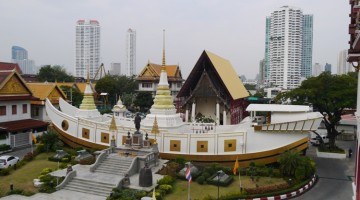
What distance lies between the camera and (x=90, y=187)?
16.9 metres

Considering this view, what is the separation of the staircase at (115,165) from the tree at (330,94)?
14892mm

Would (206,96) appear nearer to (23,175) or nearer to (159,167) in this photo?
(159,167)

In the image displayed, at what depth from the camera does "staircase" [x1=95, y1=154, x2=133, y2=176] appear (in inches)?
736

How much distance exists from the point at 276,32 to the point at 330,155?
92779 mm

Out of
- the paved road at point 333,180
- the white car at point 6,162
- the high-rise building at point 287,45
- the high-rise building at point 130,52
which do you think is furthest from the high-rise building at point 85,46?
the paved road at point 333,180

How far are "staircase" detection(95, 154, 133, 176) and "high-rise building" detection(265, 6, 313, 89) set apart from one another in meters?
98.8

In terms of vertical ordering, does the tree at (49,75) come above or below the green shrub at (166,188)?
above

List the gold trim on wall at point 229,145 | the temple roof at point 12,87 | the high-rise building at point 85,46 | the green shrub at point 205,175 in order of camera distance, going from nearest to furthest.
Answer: the green shrub at point 205,175
the gold trim on wall at point 229,145
the temple roof at point 12,87
the high-rise building at point 85,46

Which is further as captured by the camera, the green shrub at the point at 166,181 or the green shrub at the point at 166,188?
the green shrub at the point at 166,181

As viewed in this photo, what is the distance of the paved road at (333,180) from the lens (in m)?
17.1

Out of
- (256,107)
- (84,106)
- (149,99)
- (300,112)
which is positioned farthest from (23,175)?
(149,99)

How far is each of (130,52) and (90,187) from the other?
369ft

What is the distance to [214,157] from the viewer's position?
68.6 ft

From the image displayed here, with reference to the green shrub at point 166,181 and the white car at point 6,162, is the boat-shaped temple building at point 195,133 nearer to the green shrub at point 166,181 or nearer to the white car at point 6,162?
the green shrub at point 166,181
